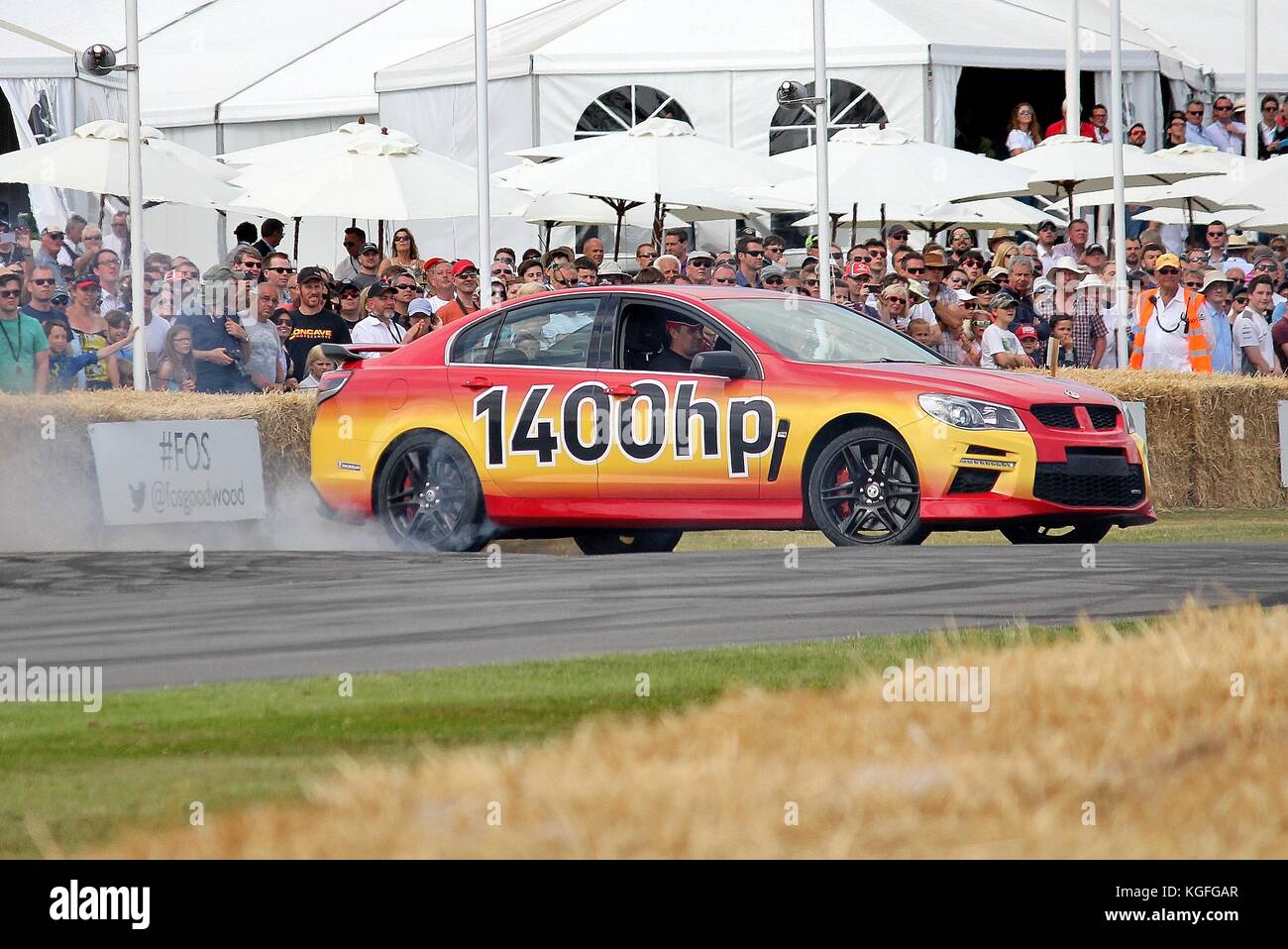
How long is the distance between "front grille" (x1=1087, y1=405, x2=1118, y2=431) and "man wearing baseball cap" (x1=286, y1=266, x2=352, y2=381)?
632 cm

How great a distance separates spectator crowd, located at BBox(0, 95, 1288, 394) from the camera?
53.2ft

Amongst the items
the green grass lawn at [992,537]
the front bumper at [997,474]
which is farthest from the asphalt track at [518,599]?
the green grass lawn at [992,537]

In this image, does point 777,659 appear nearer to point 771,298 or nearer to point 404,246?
point 771,298

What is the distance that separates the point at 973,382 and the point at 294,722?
246 inches

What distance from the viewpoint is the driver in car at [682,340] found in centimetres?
1318

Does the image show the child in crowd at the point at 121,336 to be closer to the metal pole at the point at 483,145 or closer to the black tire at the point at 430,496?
the metal pole at the point at 483,145

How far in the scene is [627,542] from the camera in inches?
569

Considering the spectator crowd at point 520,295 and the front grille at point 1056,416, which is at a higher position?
the spectator crowd at point 520,295

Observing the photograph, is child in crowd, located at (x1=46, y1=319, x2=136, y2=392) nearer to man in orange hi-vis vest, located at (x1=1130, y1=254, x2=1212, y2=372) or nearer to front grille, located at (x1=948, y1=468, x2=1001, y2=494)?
front grille, located at (x1=948, y1=468, x2=1001, y2=494)

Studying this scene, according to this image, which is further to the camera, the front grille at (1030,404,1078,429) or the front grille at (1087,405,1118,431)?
the front grille at (1087,405,1118,431)

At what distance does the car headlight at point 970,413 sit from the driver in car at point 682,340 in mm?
1645

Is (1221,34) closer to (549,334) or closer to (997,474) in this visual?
(549,334)

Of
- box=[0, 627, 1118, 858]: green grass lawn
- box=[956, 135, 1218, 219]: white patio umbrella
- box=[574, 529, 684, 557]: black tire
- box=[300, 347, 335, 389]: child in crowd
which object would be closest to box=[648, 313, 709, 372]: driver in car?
box=[574, 529, 684, 557]: black tire

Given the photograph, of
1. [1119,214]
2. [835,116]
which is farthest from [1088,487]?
[835,116]
